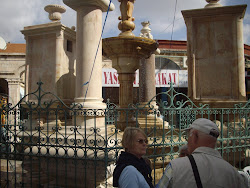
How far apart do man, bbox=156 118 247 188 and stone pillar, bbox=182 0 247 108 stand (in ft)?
17.7

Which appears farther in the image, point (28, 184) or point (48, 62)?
point (48, 62)

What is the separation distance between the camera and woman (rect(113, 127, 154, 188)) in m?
2.05

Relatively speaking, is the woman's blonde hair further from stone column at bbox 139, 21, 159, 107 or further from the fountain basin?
stone column at bbox 139, 21, 159, 107

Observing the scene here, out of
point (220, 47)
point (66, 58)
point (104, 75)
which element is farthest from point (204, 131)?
point (104, 75)

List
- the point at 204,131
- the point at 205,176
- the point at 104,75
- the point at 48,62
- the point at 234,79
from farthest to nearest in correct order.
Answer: the point at 104,75 < the point at 48,62 < the point at 234,79 < the point at 204,131 < the point at 205,176

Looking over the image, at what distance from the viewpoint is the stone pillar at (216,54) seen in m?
7.16

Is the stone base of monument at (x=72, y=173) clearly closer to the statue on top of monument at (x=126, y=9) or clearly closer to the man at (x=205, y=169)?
the man at (x=205, y=169)

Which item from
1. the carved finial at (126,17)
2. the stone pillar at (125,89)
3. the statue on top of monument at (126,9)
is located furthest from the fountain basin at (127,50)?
the statue on top of monument at (126,9)

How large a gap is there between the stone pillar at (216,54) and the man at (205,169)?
17.7 ft

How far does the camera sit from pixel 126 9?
299 inches

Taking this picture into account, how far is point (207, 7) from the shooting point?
740cm

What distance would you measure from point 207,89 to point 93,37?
3649mm

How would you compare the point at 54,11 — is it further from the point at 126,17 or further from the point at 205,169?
the point at 205,169

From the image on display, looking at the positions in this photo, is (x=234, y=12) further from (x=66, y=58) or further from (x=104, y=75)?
(x=104, y=75)
